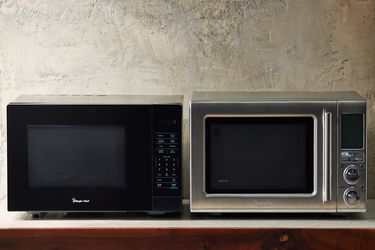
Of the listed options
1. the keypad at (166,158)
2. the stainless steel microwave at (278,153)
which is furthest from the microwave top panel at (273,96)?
the keypad at (166,158)

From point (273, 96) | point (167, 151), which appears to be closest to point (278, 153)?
point (273, 96)

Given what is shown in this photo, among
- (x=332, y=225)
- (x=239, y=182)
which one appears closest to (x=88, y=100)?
(x=239, y=182)

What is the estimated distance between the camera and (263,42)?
7.70 feet

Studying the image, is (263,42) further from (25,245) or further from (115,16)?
(25,245)

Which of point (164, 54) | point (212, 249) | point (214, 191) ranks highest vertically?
point (164, 54)

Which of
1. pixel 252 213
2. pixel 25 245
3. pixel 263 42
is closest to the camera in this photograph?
pixel 25 245

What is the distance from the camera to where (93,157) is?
210 centimetres

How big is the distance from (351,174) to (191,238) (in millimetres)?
426

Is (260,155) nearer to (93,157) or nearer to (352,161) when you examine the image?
(352,161)

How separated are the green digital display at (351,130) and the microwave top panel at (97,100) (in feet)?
1.34

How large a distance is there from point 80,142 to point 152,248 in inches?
12.6

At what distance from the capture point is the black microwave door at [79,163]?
2090 mm

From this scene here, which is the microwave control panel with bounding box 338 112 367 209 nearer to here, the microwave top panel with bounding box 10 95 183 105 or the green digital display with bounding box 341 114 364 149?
the green digital display with bounding box 341 114 364 149

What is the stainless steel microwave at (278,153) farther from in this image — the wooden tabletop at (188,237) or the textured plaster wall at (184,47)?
the textured plaster wall at (184,47)
